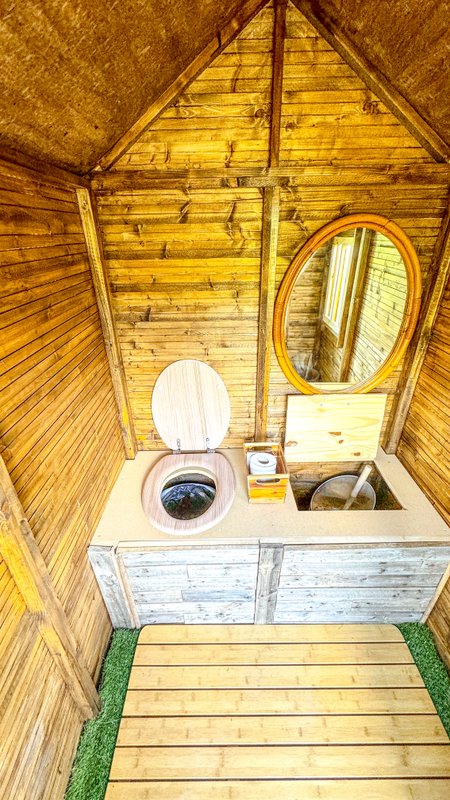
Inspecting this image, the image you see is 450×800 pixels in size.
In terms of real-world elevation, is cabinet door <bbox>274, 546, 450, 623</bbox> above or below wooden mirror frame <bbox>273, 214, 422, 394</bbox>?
below

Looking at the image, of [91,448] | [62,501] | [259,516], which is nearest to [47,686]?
[62,501]

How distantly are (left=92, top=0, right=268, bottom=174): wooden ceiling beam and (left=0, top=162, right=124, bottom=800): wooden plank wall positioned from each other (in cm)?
27

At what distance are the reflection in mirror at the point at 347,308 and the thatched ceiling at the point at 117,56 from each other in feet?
1.83

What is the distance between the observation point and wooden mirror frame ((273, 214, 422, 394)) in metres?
1.67

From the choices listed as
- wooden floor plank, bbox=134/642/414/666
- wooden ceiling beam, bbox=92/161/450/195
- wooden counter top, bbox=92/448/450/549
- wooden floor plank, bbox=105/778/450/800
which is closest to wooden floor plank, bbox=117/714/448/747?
wooden floor plank, bbox=105/778/450/800

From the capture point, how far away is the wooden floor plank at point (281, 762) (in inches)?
55.6

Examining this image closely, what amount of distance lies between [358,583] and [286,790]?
865 mm

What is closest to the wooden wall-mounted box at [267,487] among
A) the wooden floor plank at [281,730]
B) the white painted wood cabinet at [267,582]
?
the white painted wood cabinet at [267,582]

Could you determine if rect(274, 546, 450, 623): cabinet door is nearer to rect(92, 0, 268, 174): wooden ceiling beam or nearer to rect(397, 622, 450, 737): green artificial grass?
rect(397, 622, 450, 737): green artificial grass

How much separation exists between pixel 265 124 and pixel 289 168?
7.9 inches

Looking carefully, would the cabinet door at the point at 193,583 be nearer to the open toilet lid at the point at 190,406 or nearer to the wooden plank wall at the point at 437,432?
the open toilet lid at the point at 190,406

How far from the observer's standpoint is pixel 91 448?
1.68 meters

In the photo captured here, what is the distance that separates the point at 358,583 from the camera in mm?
1759

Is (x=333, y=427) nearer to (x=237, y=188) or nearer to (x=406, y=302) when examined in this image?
(x=406, y=302)
